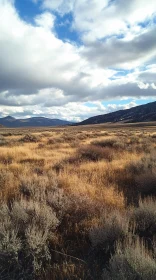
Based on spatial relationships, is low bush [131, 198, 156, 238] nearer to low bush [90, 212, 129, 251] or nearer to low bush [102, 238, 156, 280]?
low bush [90, 212, 129, 251]

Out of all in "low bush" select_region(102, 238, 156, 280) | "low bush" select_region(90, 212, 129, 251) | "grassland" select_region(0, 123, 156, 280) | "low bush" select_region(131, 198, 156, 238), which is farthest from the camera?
"low bush" select_region(131, 198, 156, 238)

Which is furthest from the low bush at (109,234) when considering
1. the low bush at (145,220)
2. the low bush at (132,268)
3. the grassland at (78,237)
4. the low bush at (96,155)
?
the low bush at (96,155)

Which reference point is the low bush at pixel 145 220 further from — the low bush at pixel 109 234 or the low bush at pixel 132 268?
the low bush at pixel 132 268

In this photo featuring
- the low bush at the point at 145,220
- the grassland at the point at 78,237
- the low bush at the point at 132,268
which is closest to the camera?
the low bush at the point at 132,268

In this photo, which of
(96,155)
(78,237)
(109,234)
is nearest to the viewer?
(109,234)

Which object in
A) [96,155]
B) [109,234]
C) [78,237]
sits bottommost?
[78,237]

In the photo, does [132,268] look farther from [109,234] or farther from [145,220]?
[145,220]

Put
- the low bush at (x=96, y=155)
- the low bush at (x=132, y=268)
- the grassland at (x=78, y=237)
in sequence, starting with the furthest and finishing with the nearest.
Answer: the low bush at (x=96, y=155)
the grassland at (x=78, y=237)
the low bush at (x=132, y=268)

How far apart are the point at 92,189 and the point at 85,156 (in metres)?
5.77

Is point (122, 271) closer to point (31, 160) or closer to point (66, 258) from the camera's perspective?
point (66, 258)

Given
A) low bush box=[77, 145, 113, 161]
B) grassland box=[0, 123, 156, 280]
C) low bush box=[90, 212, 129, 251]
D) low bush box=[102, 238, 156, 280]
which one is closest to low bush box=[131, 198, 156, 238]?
grassland box=[0, 123, 156, 280]

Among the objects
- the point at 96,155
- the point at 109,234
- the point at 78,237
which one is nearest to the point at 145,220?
the point at 109,234

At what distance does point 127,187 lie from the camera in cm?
688

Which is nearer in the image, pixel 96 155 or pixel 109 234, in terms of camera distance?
pixel 109 234
